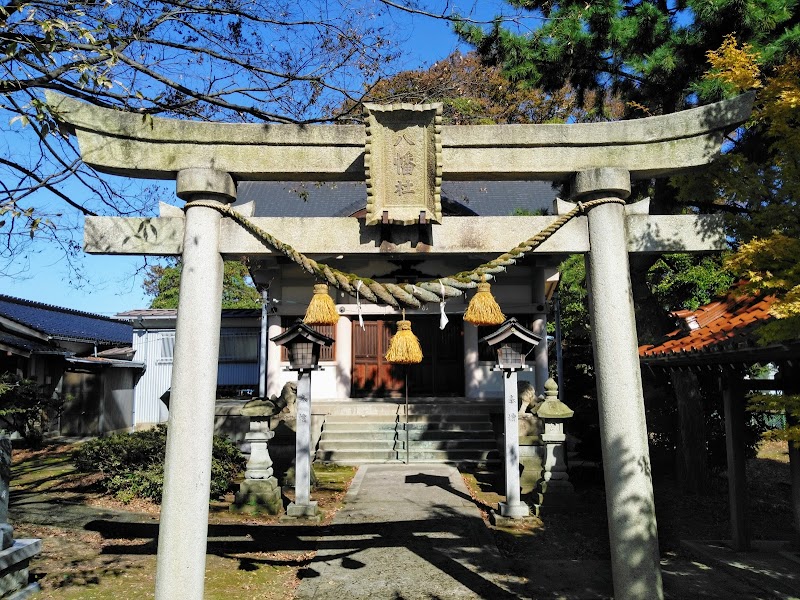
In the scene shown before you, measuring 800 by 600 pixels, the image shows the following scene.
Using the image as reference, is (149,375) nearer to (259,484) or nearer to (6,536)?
(259,484)

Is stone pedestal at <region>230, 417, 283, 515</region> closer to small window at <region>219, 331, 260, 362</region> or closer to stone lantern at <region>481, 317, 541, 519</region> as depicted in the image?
stone lantern at <region>481, 317, 541, 519</region>

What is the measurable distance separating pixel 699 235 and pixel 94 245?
5.01 m

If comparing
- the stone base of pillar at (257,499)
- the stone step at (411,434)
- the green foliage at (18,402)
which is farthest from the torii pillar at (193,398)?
the stone step at (411,434)

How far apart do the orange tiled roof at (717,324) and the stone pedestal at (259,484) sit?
6.33 meters

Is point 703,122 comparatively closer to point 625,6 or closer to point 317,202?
point 625,6

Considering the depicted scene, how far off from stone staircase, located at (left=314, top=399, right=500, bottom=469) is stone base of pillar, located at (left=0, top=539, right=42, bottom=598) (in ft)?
25.4

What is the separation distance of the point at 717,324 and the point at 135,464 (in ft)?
33.2

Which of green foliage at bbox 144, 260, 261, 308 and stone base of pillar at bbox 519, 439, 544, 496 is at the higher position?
green foliage at bbox 144, 260, 261, 308

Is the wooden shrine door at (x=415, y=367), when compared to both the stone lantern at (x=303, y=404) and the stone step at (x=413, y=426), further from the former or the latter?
the stone lantern at (x=303, y=404)

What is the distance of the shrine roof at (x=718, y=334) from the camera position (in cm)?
577

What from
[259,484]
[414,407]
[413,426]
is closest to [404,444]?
[413,426]

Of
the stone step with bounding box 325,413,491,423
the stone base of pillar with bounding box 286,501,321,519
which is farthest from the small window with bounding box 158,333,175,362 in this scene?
the stone base of pillar with bounding box 286,501,321,519

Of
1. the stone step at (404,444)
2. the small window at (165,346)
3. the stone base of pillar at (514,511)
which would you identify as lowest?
the stone base of pillar at (514,511)

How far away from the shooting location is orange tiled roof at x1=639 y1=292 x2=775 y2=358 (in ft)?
19.8
